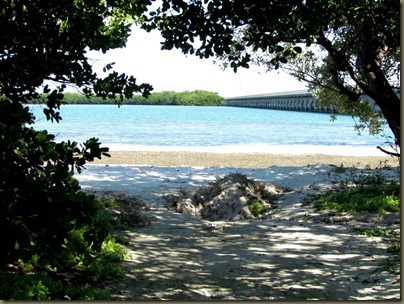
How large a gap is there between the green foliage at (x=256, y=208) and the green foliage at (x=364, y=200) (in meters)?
1.05

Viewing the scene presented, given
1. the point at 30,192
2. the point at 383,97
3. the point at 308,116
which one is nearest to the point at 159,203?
the point at 383,97

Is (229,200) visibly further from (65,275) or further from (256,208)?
(65,275)

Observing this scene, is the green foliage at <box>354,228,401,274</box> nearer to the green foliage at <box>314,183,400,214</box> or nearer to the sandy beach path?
the sandy beach path

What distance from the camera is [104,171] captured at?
13.2 meters

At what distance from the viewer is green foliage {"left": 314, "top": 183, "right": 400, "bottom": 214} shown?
7.90 meters

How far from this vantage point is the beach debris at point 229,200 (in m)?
8.85

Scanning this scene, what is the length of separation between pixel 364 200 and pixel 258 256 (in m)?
3.55

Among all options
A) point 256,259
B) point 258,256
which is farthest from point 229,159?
point 256,259

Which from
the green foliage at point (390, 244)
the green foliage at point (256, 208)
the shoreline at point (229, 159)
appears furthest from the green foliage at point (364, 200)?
the shoreline at point (229, 159)

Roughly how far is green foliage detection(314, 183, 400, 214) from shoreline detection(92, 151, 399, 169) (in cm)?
835

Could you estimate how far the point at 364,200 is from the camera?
8469 mm

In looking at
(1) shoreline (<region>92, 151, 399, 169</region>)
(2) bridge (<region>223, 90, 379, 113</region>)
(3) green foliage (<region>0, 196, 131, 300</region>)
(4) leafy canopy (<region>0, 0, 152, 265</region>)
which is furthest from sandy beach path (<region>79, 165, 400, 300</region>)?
(1) shoreline (<region>92, 151, 399, 169</region>)

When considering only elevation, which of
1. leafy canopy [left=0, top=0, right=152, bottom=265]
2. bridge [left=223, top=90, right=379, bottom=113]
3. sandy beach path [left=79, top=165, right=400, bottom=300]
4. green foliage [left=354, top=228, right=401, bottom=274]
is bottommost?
Result: sandy beach path [left=79, top=165, right=400, bottom=300]

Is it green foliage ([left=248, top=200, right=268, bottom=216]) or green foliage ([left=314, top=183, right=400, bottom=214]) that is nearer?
green foliage ([left=314, top=183, right=400, bottom=214])
